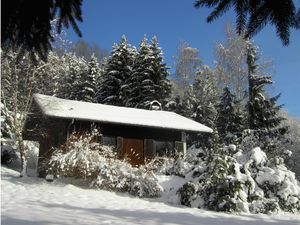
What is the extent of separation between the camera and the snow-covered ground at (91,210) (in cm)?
926

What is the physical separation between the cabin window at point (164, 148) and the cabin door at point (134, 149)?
3.43 feet

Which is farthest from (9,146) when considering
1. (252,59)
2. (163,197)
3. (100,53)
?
(100,53)

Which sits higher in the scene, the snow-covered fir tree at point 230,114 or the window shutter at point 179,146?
the snow-covered fir tree at point 230,114

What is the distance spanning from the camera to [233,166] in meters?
13.7

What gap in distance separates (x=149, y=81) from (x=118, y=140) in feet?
48.1

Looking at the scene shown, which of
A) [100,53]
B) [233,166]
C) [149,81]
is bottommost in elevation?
[233,166]

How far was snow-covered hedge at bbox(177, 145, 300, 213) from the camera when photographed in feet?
42.9

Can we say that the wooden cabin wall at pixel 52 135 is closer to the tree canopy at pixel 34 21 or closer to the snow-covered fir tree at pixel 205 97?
the snow-covered fir tree at pixel 205 97

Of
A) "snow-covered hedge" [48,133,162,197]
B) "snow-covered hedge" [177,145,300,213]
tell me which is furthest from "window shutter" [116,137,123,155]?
"snow-covered hedge" [177,145,300,213]

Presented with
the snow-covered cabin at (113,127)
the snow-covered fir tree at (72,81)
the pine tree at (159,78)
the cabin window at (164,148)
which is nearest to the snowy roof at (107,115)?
the snow-covered cabin at (113,127)

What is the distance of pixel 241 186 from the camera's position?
1313 cm

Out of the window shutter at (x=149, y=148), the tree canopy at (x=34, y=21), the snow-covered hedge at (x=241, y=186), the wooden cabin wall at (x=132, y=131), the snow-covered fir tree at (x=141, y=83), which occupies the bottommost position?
the snow-covered hedge at (x=241, y=186)

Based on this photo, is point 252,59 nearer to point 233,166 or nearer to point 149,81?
point 149,81

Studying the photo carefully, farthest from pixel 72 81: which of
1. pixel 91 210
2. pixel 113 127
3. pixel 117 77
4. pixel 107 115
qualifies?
pixel 91 210
